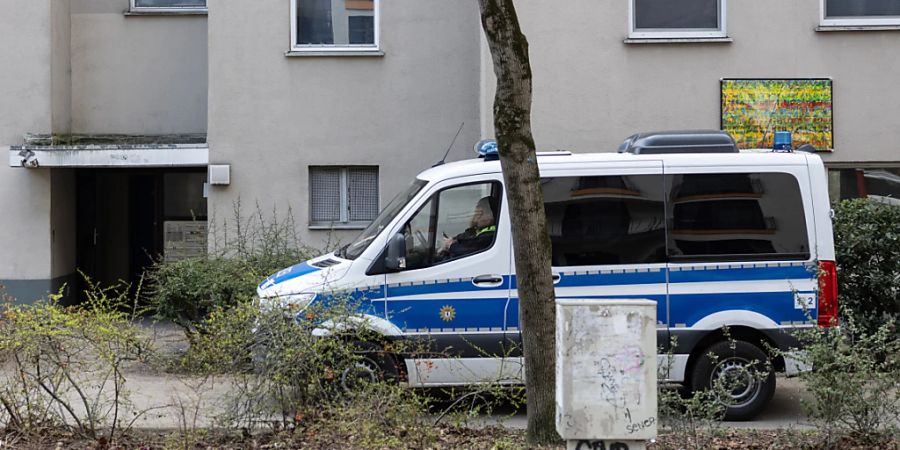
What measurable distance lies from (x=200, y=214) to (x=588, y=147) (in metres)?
6.93

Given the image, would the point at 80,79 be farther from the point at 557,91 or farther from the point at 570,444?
the point at 570,444

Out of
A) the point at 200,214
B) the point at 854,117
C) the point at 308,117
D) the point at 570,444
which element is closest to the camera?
the point at 570,444

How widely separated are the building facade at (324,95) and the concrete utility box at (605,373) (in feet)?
26.2

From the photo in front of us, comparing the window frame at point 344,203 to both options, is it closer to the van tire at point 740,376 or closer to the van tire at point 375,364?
the van tire at point 375,364

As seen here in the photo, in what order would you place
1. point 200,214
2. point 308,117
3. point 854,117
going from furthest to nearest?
point 200,214 → point 308,117 → point 854,117

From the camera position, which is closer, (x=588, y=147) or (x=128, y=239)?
(x=588, y=147)

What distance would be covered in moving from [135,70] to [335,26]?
318 centimetres

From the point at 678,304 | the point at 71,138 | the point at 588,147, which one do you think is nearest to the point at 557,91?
the point at 588,147

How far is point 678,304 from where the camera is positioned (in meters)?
8.80

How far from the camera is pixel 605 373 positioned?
488 cm

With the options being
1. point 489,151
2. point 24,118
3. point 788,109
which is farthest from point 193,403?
point 24,118

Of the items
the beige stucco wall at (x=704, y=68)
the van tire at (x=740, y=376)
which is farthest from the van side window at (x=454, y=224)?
the beige stucco wall at (x=704, y=68)

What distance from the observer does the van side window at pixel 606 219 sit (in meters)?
8.81

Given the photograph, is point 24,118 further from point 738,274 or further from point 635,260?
point 738,274
